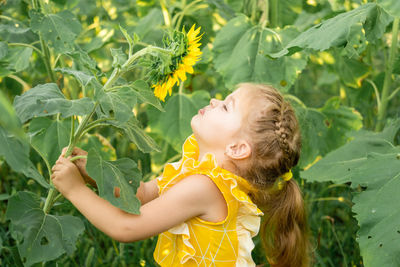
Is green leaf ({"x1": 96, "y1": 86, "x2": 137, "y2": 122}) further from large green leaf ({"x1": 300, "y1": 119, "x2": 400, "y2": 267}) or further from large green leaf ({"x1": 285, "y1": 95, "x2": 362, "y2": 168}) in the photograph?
large green leaf ({"x1": 285, "y1": 95, "x2": 362, "y2": 168})

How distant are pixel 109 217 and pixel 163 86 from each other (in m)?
0.37

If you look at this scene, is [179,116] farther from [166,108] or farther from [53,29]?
[53,29]

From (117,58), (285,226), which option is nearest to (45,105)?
(117,58)

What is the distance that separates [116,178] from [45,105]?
0.82 ft

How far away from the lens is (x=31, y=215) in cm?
153

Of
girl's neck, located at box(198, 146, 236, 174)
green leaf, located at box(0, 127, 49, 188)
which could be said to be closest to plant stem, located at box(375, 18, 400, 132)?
girl's neck, located at box(198, 146, 236, 174)

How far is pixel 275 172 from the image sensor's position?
1.68 metres

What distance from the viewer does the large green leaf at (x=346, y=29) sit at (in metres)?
1.69

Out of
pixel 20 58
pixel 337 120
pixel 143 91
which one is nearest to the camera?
pixel 143 91

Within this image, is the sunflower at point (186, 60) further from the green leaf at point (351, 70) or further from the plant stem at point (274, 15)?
the green leaf at point (351, 70)

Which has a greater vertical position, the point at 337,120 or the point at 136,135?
the point at 136,135

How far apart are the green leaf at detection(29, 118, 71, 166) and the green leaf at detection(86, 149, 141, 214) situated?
1.62 ft

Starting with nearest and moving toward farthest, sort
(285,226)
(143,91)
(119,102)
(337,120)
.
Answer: (119,102)
(143,91)
(285,226)
(337,120)

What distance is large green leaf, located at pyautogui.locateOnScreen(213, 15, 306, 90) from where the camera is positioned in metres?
2.24
